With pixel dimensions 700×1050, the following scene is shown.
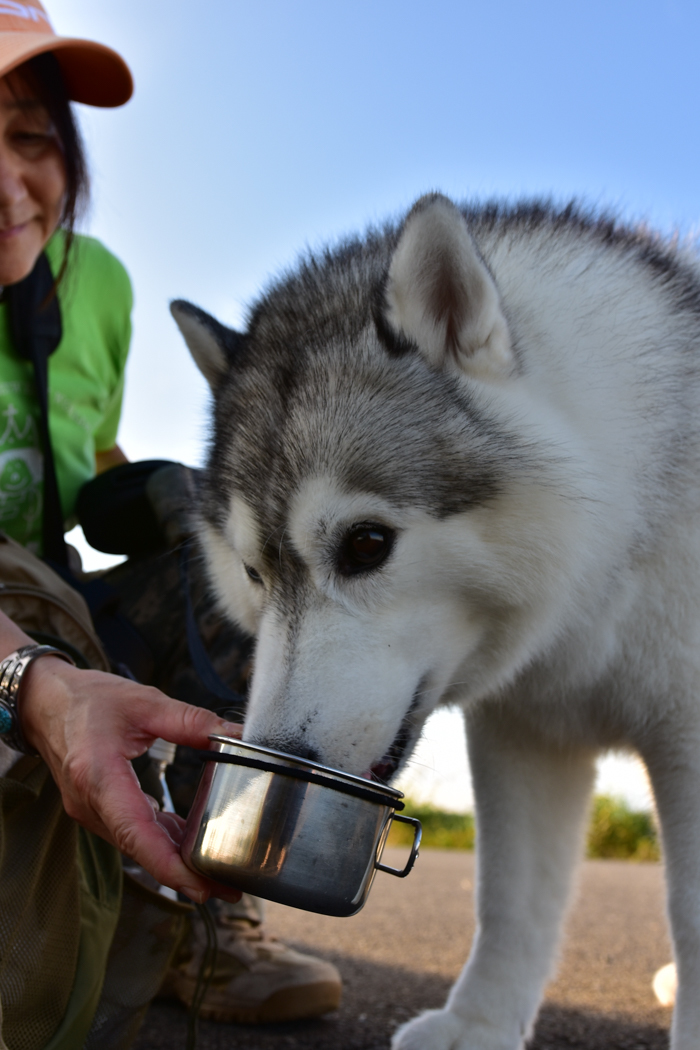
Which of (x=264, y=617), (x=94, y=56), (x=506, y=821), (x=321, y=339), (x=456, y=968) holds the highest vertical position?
(x=94, y=56)

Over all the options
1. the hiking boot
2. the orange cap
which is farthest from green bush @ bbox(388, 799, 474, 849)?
the orange cap

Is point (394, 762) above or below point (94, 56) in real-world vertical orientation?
below

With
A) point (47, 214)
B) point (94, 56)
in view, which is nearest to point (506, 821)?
point (47, 214)

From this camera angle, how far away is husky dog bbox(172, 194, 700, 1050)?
173 centimetres

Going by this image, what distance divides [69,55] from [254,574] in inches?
73.4

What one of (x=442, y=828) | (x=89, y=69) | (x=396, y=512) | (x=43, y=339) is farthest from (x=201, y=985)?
(x=442, y=828)

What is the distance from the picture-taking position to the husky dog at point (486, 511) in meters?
1.73

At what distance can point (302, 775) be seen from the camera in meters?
1.28

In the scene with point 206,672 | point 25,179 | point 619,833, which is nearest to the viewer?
point 206,672

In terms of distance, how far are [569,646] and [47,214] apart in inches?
84.6

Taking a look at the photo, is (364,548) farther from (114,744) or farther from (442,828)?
(442,828)

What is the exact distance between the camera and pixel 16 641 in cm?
175

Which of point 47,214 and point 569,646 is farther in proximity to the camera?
point 47,214

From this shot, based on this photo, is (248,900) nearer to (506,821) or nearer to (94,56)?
(506,821)
